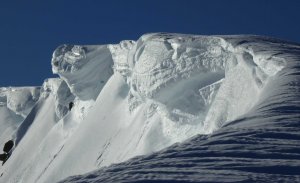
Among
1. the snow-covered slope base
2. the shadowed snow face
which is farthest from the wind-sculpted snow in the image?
the shadowed snow face

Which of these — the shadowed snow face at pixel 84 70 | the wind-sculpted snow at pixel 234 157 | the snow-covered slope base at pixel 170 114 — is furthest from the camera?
the shadowed snow face at pixel 84 70

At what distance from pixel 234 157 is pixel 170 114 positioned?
11247 mm

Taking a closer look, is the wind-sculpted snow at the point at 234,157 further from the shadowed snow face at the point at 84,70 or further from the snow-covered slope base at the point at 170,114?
the shadowed snow face at the point at 84,70

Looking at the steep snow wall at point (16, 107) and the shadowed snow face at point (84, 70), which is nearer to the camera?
the shadowed snow face at point (84, 70)

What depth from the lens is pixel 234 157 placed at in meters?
4.74

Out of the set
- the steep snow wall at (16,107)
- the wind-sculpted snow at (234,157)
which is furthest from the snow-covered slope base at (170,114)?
the steep snow wall at (16,107)

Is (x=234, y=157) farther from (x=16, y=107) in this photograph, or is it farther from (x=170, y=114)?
(x=16, y=107)

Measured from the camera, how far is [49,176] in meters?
24.1

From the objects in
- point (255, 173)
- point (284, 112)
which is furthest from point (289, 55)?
point (255, 173)

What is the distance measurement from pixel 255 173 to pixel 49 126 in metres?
29.6

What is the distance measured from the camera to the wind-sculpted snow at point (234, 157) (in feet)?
14.0

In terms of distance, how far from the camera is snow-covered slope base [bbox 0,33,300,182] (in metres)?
4.70

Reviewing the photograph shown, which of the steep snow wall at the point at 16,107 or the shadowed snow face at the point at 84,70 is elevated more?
the shadowed snow face at the point at 84,70

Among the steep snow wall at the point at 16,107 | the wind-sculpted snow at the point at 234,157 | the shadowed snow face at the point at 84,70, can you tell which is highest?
the wind-sculpted snow at the point at 234,157
